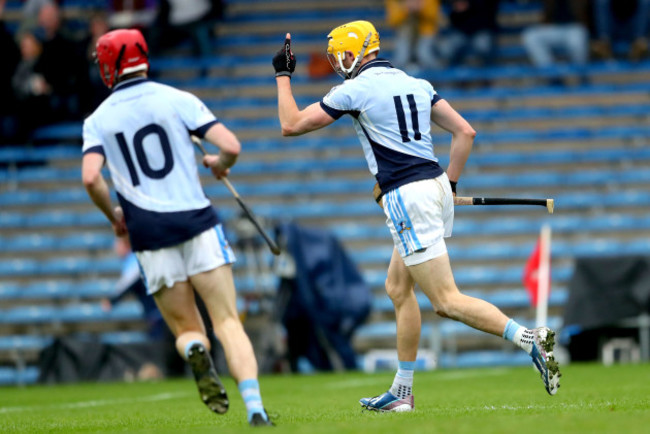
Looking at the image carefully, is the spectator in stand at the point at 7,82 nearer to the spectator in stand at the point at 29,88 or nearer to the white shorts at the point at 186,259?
the spectator in stand at the point at 29,88

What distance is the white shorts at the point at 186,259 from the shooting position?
5.98 metres

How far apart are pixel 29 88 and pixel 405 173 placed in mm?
13287

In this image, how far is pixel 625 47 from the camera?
19578 mm

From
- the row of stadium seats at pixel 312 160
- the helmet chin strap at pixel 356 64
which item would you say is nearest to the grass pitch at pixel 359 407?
the helmet chin strap at pixel 356 64

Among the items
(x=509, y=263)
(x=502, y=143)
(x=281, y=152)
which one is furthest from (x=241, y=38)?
(x=509, y=263)

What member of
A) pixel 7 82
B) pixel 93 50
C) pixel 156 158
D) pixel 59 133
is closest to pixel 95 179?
pixel 156 158

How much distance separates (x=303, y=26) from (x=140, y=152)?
49.9ft

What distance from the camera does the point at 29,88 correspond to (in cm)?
1908

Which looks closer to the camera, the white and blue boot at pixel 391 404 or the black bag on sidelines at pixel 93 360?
the white and blue boot at pixel 391 404

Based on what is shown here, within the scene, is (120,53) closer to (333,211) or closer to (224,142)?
(224,142)

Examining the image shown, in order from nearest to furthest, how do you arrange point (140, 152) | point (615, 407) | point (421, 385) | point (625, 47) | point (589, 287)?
point (140, 152)
point (615, 407)
point (421, 385)
point (589, 287)
point (625, 47)

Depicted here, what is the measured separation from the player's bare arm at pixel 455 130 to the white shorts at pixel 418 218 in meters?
0.38

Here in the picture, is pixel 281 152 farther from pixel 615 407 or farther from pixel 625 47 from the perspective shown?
pixel 615 407

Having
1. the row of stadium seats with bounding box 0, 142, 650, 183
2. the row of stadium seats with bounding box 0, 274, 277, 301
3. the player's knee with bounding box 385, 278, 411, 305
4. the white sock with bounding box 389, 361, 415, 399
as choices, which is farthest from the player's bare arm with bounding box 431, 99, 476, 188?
the row of stadium seats with bounding box 0, 142, 650, 183
